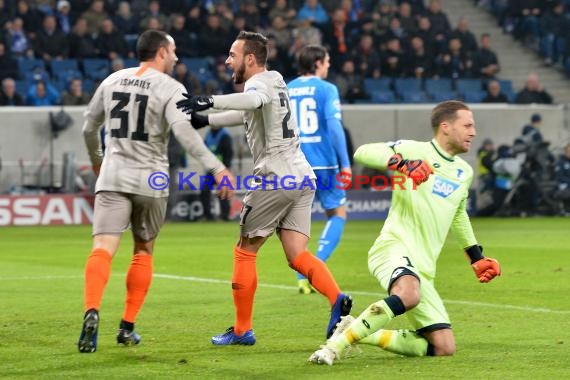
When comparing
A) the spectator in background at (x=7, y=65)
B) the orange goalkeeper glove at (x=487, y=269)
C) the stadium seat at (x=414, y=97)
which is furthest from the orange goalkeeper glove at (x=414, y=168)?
the stadium seat at (x=414, y=97)

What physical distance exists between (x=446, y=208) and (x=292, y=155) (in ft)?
4.07

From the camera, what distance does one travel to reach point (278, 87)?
336 inches

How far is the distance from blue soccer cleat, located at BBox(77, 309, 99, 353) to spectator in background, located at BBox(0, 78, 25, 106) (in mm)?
17966

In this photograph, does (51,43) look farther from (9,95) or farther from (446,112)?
(446,112)

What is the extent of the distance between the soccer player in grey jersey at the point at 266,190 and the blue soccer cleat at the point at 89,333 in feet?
3.23

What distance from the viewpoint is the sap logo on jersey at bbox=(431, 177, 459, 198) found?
802 centimetres

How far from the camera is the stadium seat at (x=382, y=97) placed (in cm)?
2897

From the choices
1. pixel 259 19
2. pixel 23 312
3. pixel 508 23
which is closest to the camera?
pixel 23 312

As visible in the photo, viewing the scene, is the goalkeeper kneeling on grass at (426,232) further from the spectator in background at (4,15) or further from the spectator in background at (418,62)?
the spectator in background at (418,62)

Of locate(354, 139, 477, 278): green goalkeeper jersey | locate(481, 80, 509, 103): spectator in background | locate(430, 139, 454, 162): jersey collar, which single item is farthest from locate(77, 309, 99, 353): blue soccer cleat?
locate(481, 80, 509, 103): spectator in background

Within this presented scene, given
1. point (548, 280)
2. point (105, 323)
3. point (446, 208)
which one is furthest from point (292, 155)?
point (548, 280)

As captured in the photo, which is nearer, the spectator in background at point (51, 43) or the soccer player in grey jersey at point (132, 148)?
the soccer player in grey jersey at point (132, 148)

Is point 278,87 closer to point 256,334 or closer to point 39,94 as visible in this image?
point 256,334

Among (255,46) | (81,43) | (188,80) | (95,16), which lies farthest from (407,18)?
(255,46)
